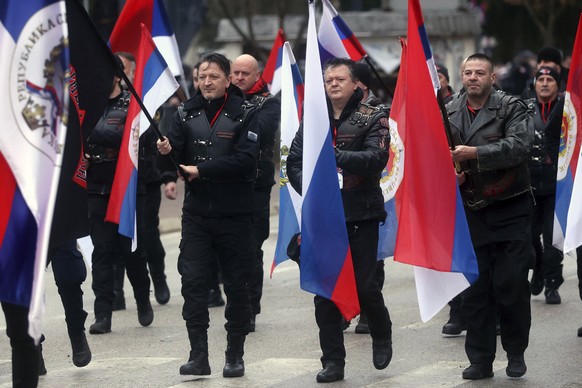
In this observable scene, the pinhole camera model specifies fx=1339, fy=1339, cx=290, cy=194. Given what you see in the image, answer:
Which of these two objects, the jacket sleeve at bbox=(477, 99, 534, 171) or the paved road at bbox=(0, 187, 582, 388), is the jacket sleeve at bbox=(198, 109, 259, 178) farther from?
the jacket sleeve at bbox=(477, 99, 534, 171)

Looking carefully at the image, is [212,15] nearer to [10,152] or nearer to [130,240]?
[130,240]

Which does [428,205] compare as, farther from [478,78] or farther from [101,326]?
[101,326]

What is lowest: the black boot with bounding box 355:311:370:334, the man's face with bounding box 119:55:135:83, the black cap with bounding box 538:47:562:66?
the black boot with bounding box 355:311:370:334

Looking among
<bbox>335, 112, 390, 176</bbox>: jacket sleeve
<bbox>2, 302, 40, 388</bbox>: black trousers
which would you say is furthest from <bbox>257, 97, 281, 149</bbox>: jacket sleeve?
<bbox>2, 302, 40, 388</bbox>: black trousers

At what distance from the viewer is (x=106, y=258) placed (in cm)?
1016

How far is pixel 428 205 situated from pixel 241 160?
1.17m

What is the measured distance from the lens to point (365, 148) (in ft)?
26.1

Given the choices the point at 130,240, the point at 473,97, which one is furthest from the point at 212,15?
the point at 473,97

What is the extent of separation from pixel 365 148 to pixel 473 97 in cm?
72

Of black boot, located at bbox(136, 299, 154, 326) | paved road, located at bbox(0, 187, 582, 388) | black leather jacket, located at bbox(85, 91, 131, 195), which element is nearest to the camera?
paved road, located at bbox(0, 187, 582, 388)

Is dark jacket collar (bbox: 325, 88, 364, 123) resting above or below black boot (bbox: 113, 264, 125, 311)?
above

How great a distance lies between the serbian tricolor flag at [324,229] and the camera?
7.65m

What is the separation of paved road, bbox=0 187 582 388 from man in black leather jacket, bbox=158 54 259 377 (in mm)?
378

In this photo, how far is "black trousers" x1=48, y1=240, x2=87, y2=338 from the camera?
8258 millimetres
